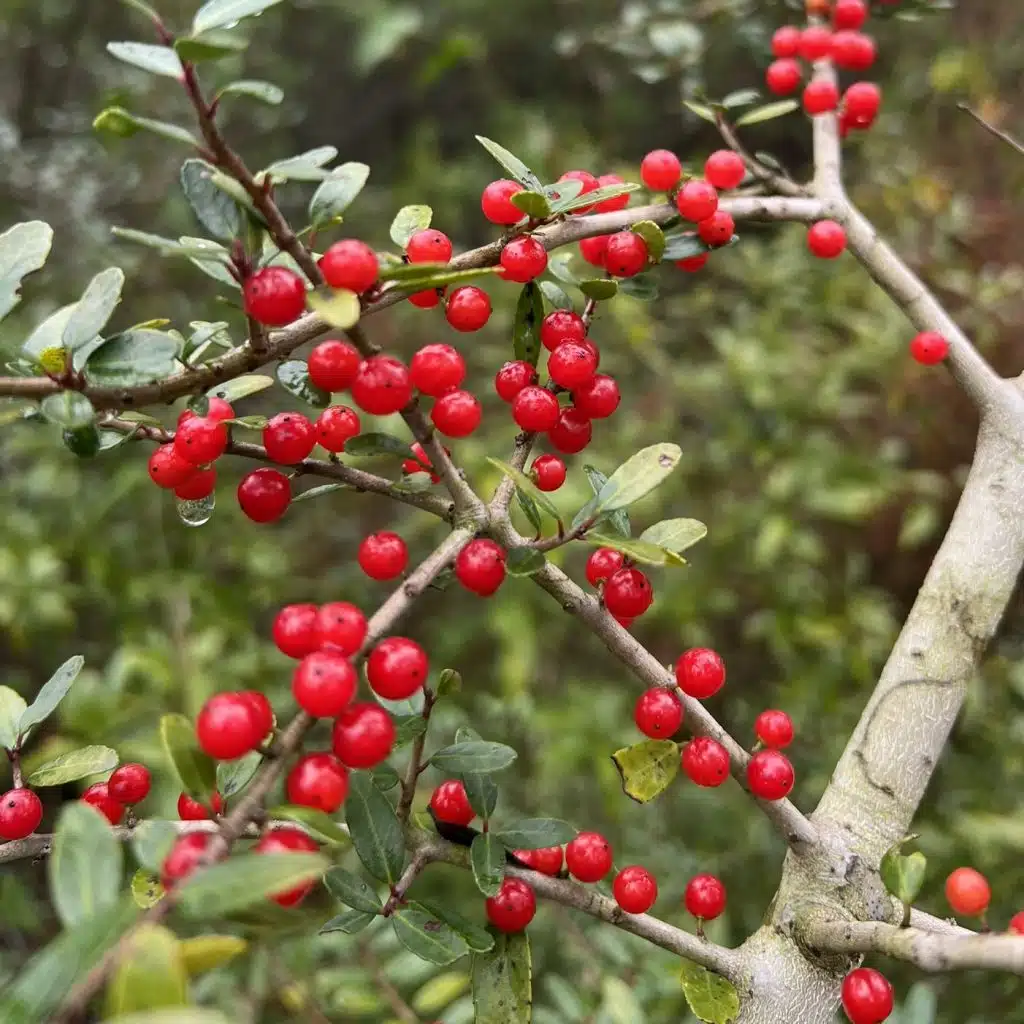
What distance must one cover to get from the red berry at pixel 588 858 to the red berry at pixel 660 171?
56 centimetres

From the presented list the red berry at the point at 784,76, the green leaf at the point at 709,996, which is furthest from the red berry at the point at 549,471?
the red berry at the point at 784,76

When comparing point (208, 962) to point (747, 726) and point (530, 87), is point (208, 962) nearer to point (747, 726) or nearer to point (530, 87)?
point (747, 726)

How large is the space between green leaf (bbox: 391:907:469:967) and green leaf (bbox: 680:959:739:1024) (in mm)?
180

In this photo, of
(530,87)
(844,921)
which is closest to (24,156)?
(530,87)

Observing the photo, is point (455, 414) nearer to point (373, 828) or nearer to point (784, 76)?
point (373, 828)

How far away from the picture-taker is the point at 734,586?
6.64 feet

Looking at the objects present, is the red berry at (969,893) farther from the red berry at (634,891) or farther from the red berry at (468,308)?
the red berry at (468,308)

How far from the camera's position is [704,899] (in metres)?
0.77

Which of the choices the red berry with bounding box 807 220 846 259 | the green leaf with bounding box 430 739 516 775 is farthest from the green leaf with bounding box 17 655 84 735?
the red berry with bounding box 807 220 846 259

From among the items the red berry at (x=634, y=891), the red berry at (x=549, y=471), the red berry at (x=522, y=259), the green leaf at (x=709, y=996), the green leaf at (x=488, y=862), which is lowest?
the green leaf at (x=709, y=996)

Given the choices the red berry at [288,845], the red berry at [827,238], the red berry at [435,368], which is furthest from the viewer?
the red berry at [827,238]

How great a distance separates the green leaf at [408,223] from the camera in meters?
0.68

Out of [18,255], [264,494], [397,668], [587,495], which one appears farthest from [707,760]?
[587,495]

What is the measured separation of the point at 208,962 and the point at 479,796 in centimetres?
26
